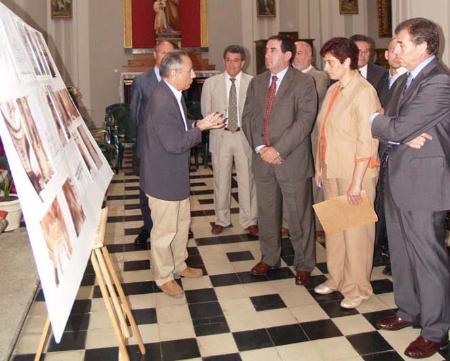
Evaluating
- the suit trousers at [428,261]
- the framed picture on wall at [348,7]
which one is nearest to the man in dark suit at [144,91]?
the suit trousers at [428,261]

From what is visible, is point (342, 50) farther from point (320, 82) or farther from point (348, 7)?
point (348, 7)

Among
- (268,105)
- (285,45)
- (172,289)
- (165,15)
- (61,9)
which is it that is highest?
(61,9)

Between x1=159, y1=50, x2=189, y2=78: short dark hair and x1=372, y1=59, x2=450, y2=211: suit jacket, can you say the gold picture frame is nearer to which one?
x1=159, y1=50, x2=189, y2=78: short dark hair

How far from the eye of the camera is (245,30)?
12500 mm

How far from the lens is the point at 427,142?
2.62 meters

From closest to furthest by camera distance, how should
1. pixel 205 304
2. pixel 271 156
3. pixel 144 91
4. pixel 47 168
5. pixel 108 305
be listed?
pixel 47 168
pixel 108 305
pixel 205 304
pixel 271 156
pixel 144 91

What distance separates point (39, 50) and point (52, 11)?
33.2 feet

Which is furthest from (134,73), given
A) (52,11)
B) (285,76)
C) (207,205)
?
(285,76)

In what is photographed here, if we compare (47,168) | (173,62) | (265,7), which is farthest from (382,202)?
(265,7)

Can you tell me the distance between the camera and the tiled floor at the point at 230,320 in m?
2.88

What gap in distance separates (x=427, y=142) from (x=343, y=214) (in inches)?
30.4

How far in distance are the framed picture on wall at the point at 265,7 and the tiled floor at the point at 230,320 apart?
907 cm

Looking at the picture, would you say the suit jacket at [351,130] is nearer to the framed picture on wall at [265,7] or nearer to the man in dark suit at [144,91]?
the man in dark suit at [144,91]

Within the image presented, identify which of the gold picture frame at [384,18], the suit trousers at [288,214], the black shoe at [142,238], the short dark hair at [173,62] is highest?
the gold picture frame at [384,18]
